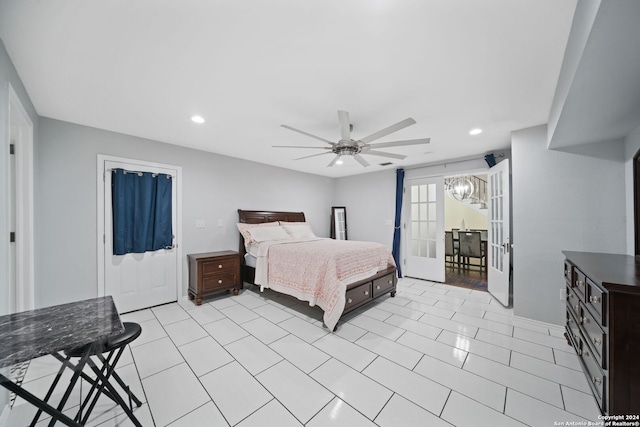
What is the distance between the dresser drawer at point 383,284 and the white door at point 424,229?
57.9 inches

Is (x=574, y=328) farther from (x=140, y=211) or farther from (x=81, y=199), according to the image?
(x=81, y=199)

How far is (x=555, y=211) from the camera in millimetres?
2699

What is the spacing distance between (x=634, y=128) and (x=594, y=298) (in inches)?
74.8

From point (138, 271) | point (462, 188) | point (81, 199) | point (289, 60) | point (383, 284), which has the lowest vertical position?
point (383, 284)

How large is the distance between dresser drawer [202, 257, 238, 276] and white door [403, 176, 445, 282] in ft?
11.5

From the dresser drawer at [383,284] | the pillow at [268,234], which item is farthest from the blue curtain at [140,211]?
the dresser drawer at [383,284]

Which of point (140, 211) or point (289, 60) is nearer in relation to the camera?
point (289, 60)

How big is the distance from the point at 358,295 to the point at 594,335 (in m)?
1.97

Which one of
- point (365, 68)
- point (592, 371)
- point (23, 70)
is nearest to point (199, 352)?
point (23, 70)

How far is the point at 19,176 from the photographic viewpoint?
2189mm

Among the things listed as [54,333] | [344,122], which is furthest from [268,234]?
[54,333]

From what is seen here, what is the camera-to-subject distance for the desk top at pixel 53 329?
978 mm

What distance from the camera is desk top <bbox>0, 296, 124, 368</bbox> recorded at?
0.98 meters

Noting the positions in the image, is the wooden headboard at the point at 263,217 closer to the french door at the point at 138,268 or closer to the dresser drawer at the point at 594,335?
the french door at the point at 138,268
